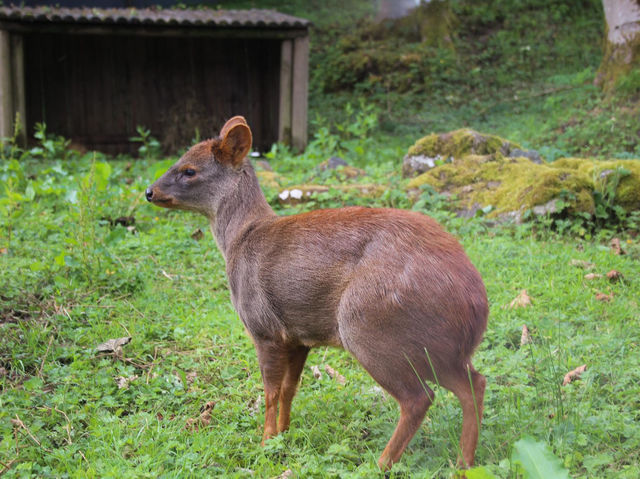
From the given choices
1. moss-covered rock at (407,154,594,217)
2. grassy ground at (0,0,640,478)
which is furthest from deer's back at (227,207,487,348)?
moss-covered rock at (407,154,594,217)

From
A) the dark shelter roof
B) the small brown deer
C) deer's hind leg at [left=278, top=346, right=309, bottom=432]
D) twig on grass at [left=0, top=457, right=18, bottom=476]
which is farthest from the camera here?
the dark shelter roof

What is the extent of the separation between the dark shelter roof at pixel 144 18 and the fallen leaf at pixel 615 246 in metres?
6.82

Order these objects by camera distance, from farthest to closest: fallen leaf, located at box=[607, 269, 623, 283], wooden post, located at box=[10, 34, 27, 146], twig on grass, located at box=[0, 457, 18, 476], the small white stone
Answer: wooden post, located at box=[10, 34, 27, 146], the small white stone, fallen leaf, located at box=[607, 269, 623, 283], twig on grass, located at box=[0, 457, 18, 476]

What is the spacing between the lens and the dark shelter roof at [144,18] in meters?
10.1

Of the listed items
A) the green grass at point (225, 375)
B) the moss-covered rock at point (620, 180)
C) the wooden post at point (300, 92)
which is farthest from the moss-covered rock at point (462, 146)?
the wooden post at point (300, 92)

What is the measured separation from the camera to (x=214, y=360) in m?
4.56

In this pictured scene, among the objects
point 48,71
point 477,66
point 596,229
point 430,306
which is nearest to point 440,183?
point 596,229

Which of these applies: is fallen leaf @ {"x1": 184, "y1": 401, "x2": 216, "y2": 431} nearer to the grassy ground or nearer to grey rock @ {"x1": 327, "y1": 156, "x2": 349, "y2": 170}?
the grassy ground

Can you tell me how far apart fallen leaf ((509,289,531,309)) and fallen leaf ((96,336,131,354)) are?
9.15 feet

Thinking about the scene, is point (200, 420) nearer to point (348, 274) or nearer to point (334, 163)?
point (348, 274)

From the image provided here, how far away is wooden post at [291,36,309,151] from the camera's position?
11328 millimetres

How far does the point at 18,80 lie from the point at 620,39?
389 inches

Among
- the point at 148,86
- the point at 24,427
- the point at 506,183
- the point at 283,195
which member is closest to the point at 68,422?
the point at 24,427

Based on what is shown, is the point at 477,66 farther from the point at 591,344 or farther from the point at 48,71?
the point at 591,344
